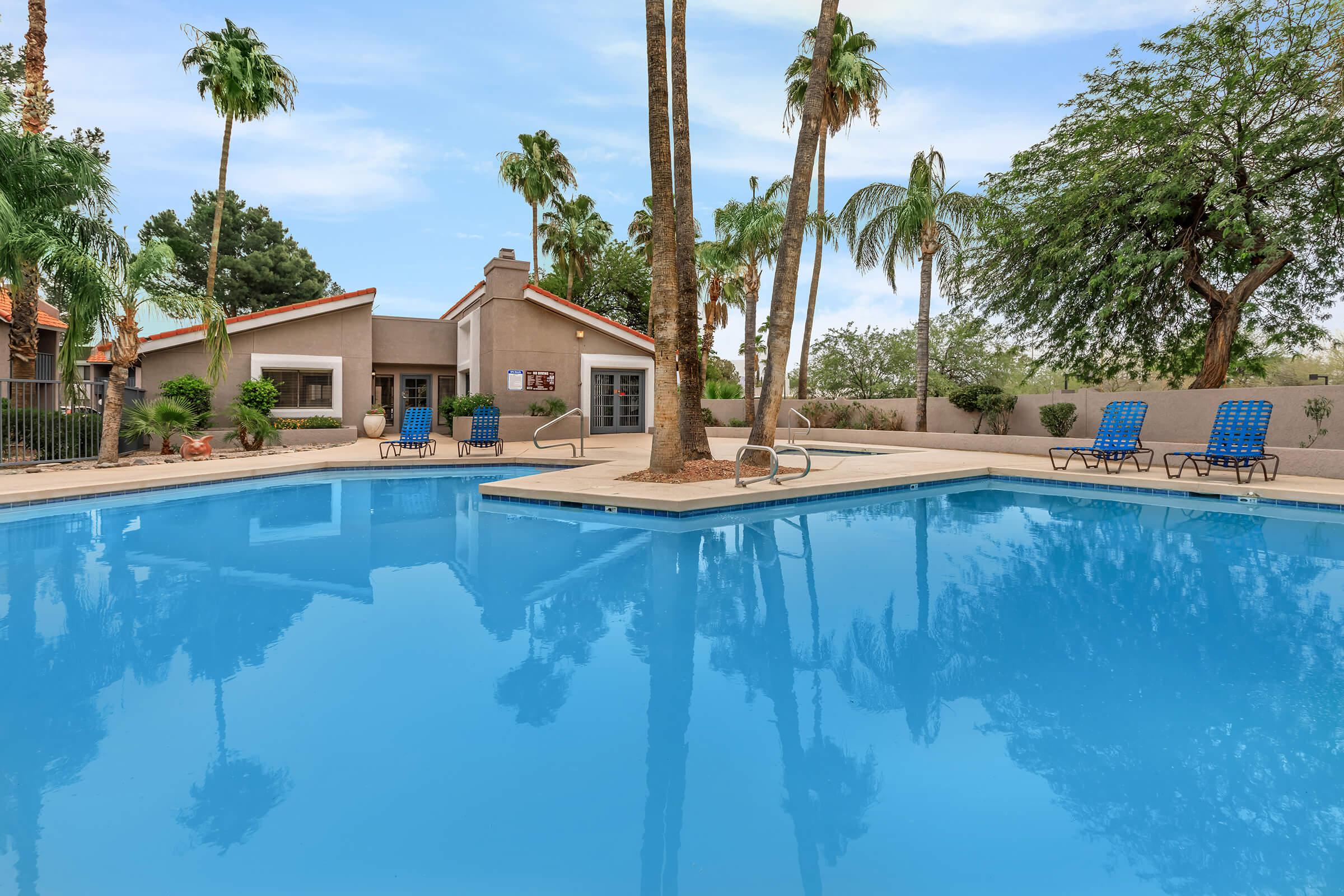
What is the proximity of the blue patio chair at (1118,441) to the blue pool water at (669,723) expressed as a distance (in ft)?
18.4

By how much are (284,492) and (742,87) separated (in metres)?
14.4

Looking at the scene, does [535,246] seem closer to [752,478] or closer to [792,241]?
[792,241]

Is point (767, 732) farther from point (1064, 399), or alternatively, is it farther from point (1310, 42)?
point (1310, 42)

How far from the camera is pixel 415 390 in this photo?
22.2 m

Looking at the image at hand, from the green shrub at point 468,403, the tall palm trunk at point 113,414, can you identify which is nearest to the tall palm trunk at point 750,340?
the green shrub at point 468,403

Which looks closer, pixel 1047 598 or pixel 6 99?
pixel 1047 598

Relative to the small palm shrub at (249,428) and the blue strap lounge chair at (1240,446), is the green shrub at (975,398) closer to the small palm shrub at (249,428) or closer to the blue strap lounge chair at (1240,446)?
the blue strap lounge chair at (1240,446)

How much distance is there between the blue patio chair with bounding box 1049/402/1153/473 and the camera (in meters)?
12.3

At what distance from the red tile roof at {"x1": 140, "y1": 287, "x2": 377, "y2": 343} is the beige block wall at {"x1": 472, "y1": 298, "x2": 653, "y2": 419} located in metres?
3.52

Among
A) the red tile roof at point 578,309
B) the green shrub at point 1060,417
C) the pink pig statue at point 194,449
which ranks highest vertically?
the red tile roof at point 578,309

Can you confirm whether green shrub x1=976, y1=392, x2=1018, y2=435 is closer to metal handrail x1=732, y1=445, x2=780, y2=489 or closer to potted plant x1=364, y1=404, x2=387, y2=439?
metal handrail x1=732, y1=445, x2=780, y2=489

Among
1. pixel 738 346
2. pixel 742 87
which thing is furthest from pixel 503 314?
pixel 738 346

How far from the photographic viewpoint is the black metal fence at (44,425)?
464 inches

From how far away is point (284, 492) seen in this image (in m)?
10.9
